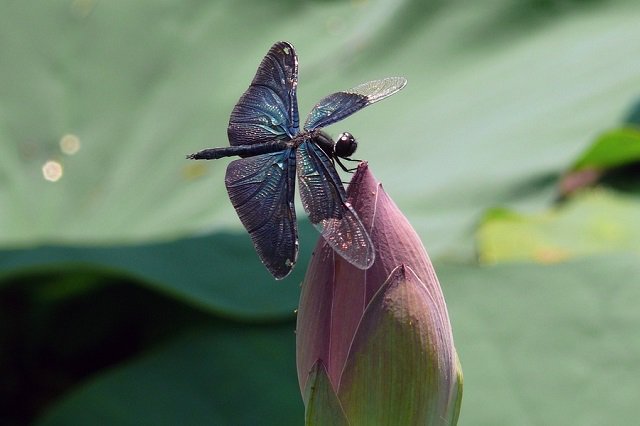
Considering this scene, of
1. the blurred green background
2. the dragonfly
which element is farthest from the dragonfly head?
the blurred green background

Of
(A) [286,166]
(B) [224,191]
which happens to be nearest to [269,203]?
(A) [286,166]

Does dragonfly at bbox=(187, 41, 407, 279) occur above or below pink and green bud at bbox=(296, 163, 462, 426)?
above

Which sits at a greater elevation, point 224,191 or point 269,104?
point 269,104

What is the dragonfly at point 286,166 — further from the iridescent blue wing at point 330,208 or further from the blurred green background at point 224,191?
the blurred green background at point 224,191

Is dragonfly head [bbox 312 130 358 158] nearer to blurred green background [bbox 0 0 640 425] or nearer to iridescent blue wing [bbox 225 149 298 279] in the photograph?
iridescent blue wing [bbox 225 149 298 279]

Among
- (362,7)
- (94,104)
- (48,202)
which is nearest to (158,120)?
(94,104)

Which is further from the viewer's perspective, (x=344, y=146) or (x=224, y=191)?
(x=224, y=191)

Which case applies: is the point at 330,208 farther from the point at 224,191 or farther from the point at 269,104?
the point at 224,191

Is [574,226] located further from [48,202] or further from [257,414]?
[48,202]
